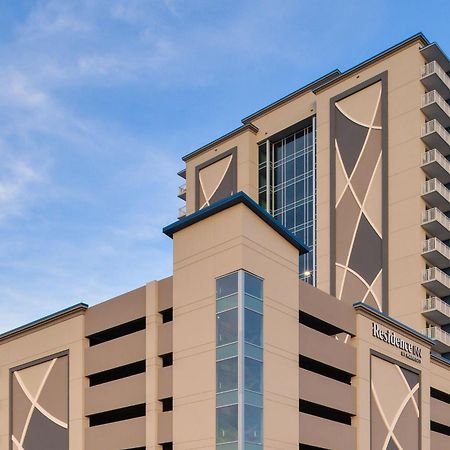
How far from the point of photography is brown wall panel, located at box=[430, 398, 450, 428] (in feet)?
197

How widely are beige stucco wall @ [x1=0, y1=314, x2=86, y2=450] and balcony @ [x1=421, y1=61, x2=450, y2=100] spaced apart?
119 ft

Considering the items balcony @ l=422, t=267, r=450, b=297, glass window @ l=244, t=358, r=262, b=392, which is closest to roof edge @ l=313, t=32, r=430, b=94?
balcony @ l=422, t=267, r=450, b=297

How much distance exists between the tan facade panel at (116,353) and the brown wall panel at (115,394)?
43.0 inches

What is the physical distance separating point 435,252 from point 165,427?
98.8 ft

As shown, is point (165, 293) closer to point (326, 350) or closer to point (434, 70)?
point (326, 350)

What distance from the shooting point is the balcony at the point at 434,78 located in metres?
69.8

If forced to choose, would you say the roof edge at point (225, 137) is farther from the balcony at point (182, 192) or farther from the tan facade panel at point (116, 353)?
the tan facade panel at point (116, 353)

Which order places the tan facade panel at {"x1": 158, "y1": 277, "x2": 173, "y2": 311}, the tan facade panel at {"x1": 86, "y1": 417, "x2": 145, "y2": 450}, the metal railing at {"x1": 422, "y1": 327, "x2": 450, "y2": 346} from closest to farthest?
the tan facade panel at {"x1": 158, "y1": 277, "x2": 173, "y2": 311} → the tan facade panel at {"x1": 86, "y1": 417, "x2": 145, "y2": 450} → the metal railing at {"x1": 422, "y1": 327, "x2": 450, "y2": 346}

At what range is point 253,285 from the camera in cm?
4291

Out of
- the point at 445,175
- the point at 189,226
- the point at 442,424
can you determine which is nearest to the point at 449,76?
the point at 445,175

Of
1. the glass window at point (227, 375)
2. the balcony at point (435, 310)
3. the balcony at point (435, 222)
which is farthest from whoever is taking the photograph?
the balcony at point (435, 222)

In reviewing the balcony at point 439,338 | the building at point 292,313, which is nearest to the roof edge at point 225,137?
the building at point 292,313

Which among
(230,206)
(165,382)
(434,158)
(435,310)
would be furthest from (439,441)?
(230,206)

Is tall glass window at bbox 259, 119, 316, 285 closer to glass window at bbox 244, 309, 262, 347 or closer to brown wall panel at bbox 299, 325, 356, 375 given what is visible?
brown wall panel at bbox 299, 325, 356, 375
